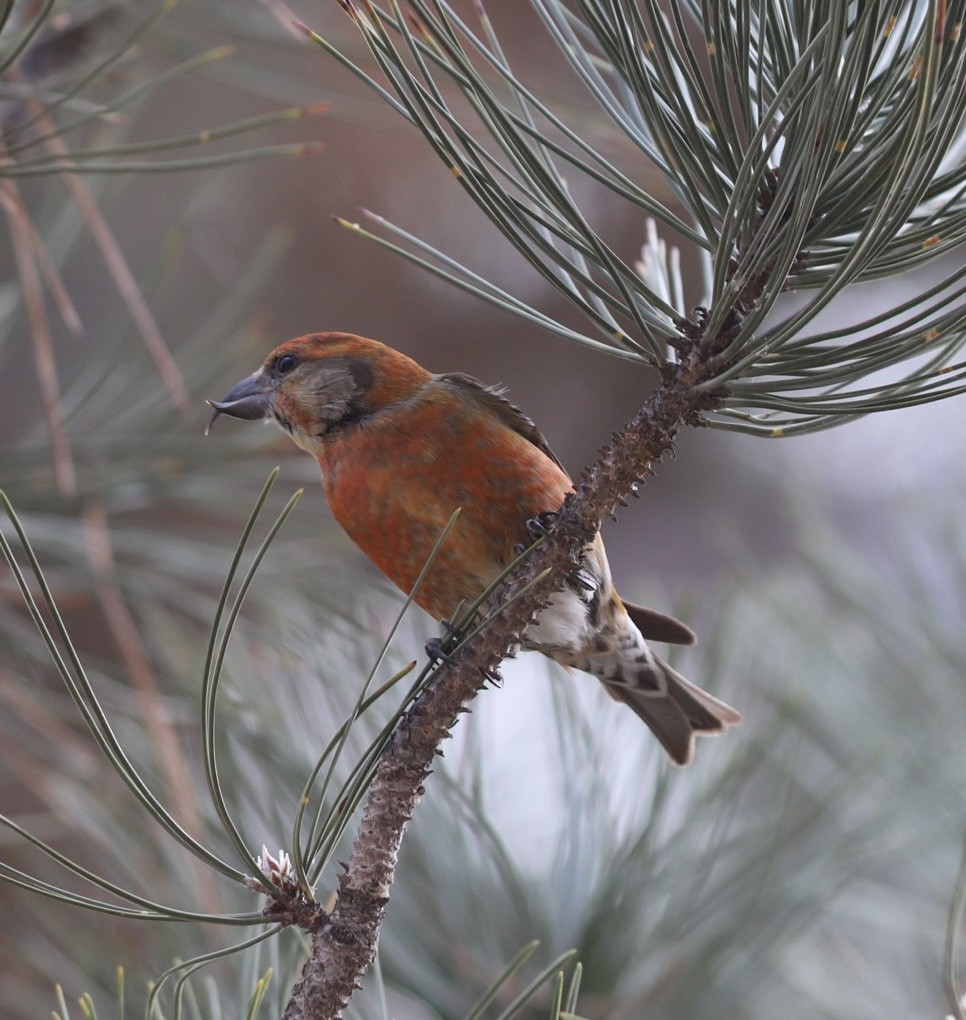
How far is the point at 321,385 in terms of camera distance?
7.49 ft

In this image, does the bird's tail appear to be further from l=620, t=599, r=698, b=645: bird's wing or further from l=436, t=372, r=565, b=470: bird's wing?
l=436, t=372, r=565, b=470: bird's wing

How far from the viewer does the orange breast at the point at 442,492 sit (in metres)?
1.91

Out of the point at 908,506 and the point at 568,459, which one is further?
the point at 568,459

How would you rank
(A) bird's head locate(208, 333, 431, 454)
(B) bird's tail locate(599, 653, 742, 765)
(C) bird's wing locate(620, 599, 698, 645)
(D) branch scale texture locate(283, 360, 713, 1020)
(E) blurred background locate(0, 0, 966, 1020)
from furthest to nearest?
(A) bird's head locate(208, 333, 431, 454) < (B) bird's tail locate(599, 653, 742, 765) < (C) bird's wing locate(620, 599, 698, 645) < (E) blurred background locate(0, 0, 966, 1020) < (D) branch scale texture locate(283, 360, 713, 1020)

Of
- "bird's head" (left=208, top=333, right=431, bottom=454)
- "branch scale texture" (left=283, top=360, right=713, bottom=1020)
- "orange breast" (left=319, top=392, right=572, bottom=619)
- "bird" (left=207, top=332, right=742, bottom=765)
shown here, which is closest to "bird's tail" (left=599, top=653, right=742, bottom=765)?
"bird" (left=207, top=332, right=742, bottom=765)

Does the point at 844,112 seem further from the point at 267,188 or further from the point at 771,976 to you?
the point at 267,188

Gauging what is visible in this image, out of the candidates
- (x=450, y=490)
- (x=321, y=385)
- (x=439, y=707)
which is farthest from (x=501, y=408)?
(x=439, y=707)

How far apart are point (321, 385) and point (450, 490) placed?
0.48 metres

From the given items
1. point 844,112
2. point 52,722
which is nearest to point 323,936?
point 844,112

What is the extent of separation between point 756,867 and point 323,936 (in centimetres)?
104

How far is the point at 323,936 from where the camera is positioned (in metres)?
1.05

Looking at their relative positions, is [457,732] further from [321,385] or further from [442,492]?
[321,385]

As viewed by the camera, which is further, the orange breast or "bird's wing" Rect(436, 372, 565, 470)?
"bird's wing" Rect(436, 372, 565, 470)

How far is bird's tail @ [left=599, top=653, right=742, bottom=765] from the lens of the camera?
205 centimetres
